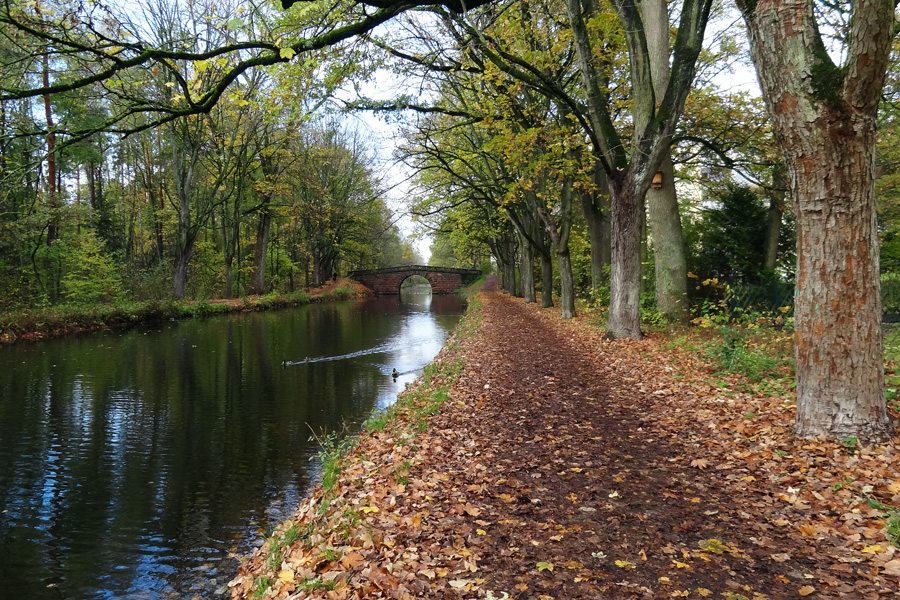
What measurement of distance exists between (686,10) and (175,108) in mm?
→ 8187

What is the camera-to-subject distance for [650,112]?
382 inches

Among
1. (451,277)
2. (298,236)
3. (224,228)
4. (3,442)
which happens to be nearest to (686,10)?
(3,442)

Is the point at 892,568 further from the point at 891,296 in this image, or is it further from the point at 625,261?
the point at 891,296

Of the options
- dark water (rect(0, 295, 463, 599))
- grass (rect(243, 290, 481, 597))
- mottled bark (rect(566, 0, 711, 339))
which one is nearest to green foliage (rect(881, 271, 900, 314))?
mottled bark (rect(566, 0, 711, 339))

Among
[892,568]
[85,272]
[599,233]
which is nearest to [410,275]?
[85,272]

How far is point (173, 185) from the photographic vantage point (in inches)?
1310

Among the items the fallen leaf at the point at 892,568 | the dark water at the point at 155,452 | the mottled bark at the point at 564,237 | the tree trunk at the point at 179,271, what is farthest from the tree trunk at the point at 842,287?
the tree trunk at the point at 179,271

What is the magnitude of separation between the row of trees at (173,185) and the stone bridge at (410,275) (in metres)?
5.58

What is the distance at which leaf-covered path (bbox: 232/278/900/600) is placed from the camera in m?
2.94

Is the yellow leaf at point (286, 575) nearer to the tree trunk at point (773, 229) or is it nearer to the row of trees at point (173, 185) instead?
the row of trees at point (173, 185)

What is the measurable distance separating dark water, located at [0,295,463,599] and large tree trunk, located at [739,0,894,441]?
5.56 m

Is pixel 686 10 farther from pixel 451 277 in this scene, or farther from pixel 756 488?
pixel 451 277

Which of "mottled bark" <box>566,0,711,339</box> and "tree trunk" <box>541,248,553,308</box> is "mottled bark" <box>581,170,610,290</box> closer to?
"tree trunk" <box>541,248,553,308</box>

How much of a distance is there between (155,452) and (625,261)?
362 inches
